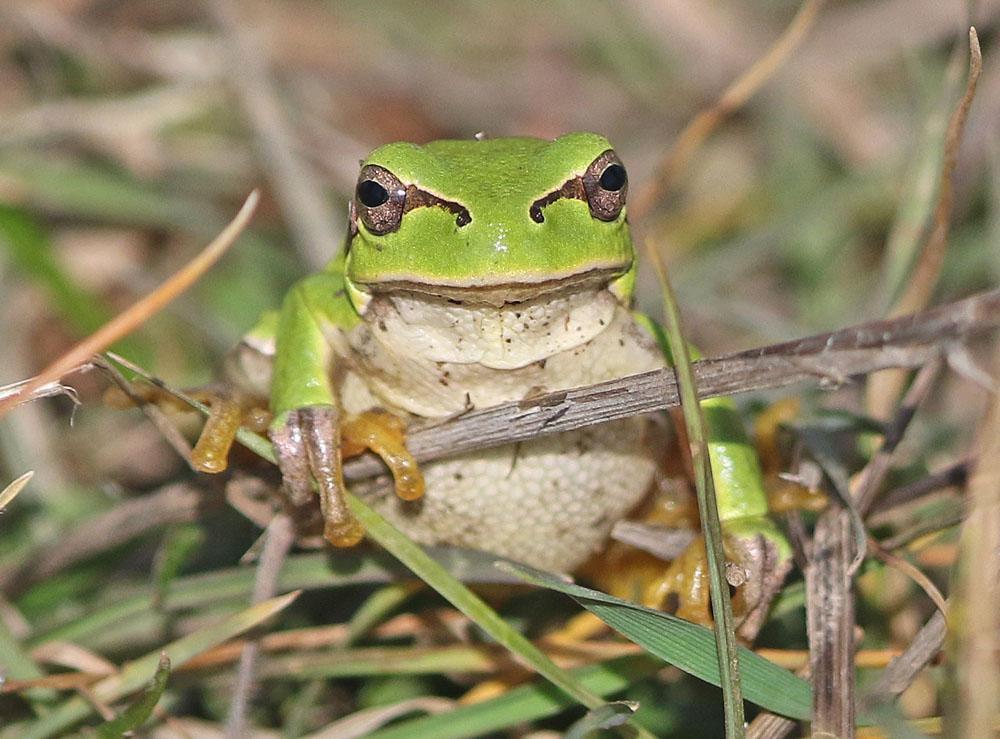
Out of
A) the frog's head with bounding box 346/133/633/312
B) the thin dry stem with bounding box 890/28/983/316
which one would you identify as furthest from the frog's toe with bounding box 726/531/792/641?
the thin dry stem with bounding box 890/28/983/316

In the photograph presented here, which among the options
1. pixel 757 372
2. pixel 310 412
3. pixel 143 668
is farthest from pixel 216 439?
pixel 757 372

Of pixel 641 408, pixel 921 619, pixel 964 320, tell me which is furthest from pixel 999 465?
pixel 921 619

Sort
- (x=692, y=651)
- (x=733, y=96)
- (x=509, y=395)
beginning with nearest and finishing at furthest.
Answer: (x=692, y=651) < (x=509, y=395) < (x=733, y=96)

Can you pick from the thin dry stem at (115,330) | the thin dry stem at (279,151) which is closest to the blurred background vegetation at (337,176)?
the thin dry stem at (279,151)

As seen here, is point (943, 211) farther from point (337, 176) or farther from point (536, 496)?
point (337, 176)

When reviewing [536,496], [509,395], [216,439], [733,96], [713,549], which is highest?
[733,96]

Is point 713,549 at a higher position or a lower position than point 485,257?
lower

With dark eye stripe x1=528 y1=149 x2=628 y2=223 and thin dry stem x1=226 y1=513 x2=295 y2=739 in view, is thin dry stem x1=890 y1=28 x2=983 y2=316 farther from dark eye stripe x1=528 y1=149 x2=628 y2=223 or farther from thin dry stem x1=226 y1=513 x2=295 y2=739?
thin dry stem x1=226 y1=513 x2=295 y2=739
